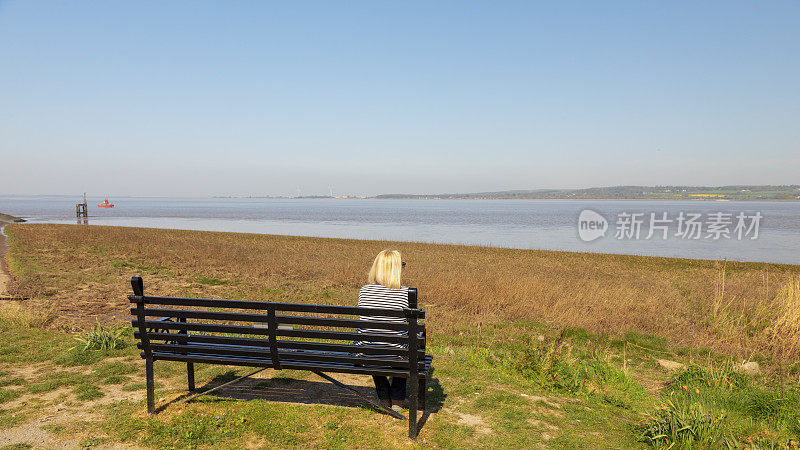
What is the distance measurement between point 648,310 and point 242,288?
1121cm

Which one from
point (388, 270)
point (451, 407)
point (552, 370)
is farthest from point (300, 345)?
point (552, 370)

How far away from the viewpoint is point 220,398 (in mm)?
4945

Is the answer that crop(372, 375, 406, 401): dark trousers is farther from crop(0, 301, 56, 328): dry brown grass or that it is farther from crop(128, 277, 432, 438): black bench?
crop(0, 301, 56, 328): dry brown grass

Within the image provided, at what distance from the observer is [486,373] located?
20.1 ft

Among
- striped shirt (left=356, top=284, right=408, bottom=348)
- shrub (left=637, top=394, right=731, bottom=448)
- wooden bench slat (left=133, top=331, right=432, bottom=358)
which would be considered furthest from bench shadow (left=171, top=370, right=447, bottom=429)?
shrub (left=637, top=394, right=731, bottom=448)

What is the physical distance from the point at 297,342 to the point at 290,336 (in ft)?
0.71

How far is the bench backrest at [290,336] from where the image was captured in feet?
13.0

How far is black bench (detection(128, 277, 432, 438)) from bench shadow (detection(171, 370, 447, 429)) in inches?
19.8

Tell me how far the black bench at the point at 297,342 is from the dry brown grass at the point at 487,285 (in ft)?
16.8

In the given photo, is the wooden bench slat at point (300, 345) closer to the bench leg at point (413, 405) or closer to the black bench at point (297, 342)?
the black bench at point (297, 342)

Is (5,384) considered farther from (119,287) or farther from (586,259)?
(586,259)

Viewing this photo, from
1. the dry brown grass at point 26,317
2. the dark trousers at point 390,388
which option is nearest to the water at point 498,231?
the dry brown grass at point 26,317

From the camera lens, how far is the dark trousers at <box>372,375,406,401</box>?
15.5ft

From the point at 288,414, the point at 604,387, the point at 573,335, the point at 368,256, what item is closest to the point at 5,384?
the point at 288,414
